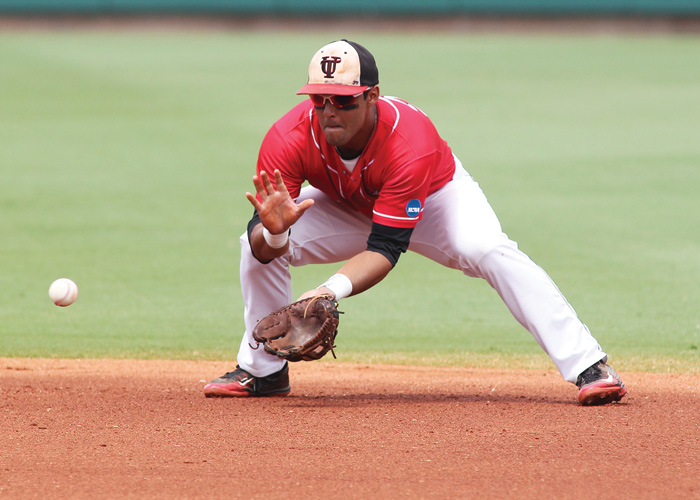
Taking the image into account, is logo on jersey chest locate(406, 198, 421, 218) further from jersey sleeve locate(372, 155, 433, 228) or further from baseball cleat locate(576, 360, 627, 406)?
baseball cleat locate(576, 360, 627, 406)

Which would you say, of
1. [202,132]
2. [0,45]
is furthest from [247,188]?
[0,45]

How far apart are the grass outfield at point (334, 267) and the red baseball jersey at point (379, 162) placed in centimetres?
190

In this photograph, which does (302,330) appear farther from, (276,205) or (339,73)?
(339,73)

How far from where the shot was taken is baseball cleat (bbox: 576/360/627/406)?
4.83 metres

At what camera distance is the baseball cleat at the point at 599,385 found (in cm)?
483

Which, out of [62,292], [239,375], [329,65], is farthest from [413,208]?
[62,292]

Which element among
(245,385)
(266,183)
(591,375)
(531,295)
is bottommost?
(245,385)

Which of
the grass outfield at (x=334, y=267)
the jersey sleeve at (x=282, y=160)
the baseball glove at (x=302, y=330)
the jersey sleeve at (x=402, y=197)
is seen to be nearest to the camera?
the baseball glove at (x=302, y=330)

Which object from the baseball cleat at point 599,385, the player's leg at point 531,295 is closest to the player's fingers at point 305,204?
the player's leg at point 531,295

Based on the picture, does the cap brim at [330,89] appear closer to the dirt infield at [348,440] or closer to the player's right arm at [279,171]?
the player's right arm at [279,171]

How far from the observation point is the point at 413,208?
4.81m

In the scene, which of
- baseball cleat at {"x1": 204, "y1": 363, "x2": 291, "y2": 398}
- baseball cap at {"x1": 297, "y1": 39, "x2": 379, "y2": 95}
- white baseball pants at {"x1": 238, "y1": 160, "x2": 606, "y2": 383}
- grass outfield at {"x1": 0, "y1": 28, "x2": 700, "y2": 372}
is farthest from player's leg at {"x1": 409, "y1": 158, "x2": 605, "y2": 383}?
grass outfield at {"x1": 0, "y1": 28, "x2": 700, "y2": 372}

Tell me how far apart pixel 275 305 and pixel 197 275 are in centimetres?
367

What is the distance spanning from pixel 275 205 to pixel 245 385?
119 centimetres
